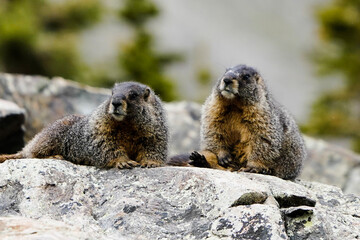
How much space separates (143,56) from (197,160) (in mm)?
18573

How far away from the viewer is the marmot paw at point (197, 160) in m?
9.13

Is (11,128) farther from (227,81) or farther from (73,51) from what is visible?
(73,51)

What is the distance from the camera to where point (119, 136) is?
8844mm

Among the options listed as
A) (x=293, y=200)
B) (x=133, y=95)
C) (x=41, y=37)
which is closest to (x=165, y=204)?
(x=293, y=200)

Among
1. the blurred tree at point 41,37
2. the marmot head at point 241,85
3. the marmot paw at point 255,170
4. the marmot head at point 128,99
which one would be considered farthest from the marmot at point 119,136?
the blurred tree at point 41,37

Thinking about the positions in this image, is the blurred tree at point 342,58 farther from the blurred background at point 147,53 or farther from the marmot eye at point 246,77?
the marmot eye at point 246,77

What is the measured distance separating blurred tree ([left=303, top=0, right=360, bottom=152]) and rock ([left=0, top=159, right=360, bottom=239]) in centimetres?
1599

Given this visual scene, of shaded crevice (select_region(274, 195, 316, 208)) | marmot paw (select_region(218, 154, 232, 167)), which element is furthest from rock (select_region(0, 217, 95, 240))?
marmot paw (select_region(218, 154, 232, 167))

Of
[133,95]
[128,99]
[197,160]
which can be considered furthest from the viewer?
[197,160]

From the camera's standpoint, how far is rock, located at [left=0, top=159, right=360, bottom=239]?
22.4ft

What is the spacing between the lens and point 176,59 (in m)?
28.7

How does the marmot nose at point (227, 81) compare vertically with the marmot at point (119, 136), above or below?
above

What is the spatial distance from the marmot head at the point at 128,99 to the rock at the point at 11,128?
2.85 metres

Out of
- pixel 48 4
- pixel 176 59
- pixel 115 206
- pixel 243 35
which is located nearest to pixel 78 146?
pixel 115 206
